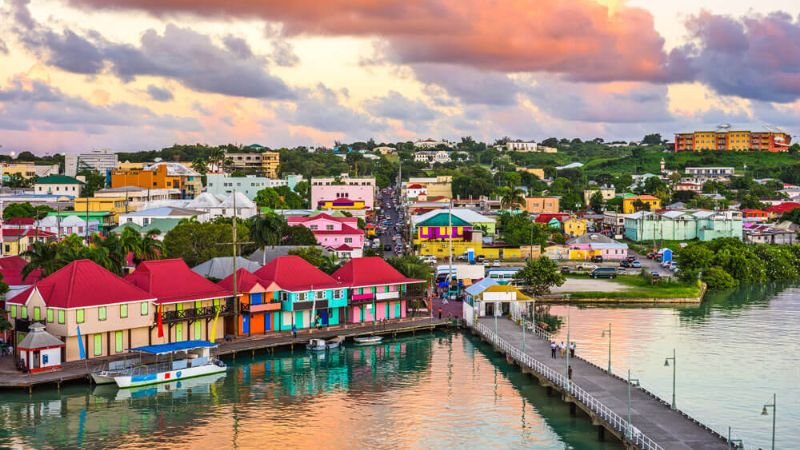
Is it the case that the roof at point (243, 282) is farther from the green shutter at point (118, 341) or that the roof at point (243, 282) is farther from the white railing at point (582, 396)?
the white railing at point (582, 396)

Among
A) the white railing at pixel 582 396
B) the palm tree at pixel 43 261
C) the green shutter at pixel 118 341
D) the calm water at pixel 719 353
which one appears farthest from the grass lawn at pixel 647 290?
the palm tree at pixel 43 261

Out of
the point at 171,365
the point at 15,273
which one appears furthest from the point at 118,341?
the point at 15,273

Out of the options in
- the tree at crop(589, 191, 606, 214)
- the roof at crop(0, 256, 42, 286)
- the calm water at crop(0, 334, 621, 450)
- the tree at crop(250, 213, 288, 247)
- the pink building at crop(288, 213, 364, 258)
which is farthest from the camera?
the tree at crop(589, 191, 606, 214)

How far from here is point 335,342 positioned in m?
52.1

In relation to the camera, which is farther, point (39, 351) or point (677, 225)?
point (677, 225)

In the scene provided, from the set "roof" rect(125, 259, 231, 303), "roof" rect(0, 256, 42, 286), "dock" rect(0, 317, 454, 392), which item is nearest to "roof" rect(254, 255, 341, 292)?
"dock" rect(0, 317, 454, 392)

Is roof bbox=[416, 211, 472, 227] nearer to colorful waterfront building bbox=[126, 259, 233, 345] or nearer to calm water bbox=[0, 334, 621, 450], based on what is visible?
colorful waterfront building bbox=[126, 259, 233, 345]

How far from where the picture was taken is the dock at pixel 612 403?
31.3 m

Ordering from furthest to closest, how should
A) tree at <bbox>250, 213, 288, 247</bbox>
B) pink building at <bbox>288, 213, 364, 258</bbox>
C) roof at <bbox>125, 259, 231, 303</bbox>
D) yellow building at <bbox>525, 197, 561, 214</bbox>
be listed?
yellow building at <bbox>525, 197, 561, 214</bbox> < pink building at <bbox>288, 213, 364, 258</bbox> < tree at <bbox>250, 213, 288, 247</bbox> < roof at <bbox>125, 259, 231, 303</bbox>

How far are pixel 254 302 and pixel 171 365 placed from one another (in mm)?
8463

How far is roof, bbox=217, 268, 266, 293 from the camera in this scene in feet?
169

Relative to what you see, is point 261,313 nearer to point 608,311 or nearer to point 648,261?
point 608,311

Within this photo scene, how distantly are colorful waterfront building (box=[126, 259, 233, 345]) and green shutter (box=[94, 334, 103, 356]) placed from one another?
2.57 meters

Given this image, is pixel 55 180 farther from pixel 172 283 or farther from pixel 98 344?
pixel 98 344
